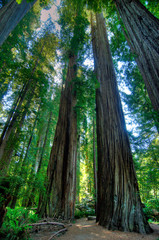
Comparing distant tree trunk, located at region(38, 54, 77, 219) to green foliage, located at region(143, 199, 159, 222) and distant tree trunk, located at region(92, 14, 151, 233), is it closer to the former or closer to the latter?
distant tree trunk, located at region(92, 14, 151, 233)

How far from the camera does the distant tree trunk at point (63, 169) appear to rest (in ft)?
12.7

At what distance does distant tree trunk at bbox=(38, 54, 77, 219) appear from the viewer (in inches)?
152

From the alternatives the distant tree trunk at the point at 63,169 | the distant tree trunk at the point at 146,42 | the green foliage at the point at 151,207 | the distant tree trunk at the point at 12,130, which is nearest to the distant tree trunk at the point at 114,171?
the green foliage at the point at 151,207

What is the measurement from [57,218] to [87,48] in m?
7.72

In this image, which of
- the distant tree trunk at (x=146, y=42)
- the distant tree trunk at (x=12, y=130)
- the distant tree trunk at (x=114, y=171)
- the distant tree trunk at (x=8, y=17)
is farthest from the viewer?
the distant tree trunk at (x=12, y=130)

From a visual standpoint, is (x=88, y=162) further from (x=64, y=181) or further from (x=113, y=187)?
(x=113, y=187)

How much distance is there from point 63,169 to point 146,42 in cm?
476

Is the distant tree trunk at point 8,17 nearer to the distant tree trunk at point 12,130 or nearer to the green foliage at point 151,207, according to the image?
the distant tree trunk at point 12,130

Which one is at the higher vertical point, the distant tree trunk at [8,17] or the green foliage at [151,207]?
the distant tree trunk at [8,17]

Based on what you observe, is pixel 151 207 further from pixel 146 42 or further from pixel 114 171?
pixel 146 42

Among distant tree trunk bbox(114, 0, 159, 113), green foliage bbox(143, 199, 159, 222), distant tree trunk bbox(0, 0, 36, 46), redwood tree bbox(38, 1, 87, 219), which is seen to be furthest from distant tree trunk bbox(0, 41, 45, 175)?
green foliage bbox(143, 199, 159, 222)

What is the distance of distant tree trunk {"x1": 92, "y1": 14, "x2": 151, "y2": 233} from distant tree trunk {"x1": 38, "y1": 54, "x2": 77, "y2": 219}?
4.56ft

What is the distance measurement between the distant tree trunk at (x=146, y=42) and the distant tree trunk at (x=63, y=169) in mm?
4056

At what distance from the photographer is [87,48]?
6062mm
